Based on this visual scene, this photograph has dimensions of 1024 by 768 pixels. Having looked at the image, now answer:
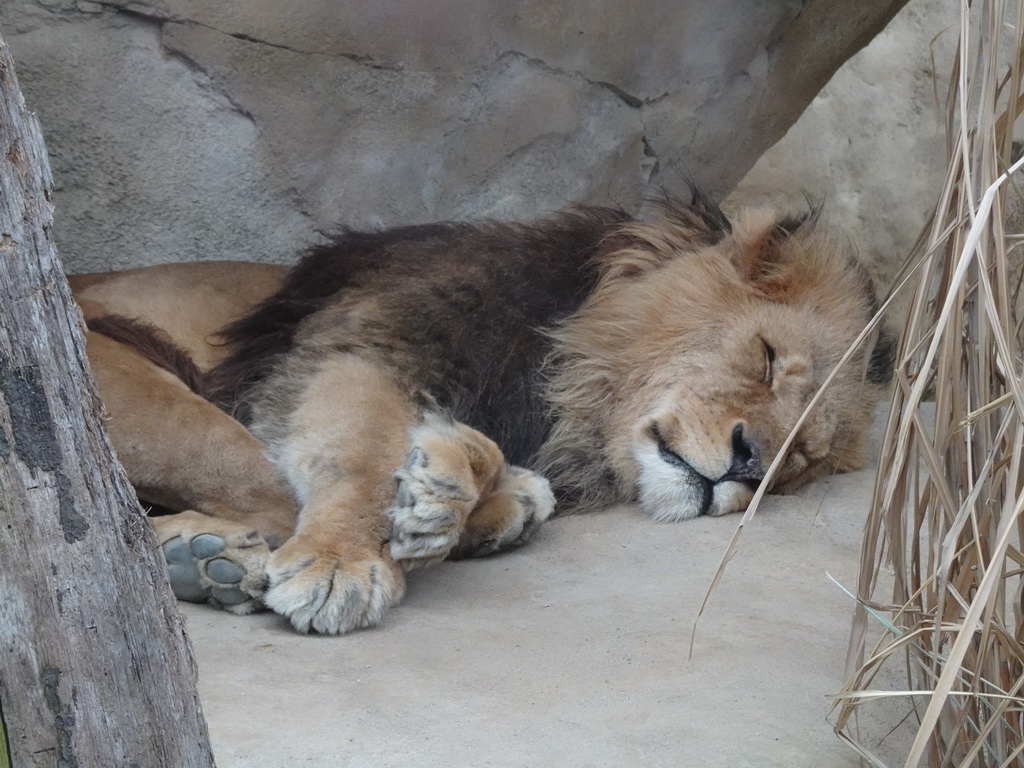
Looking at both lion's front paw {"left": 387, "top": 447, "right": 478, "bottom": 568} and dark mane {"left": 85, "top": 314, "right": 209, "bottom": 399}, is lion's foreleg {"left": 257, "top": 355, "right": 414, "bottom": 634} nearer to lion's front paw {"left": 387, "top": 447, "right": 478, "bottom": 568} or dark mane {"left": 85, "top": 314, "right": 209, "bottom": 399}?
lion's front paw {"left": 387, "top": 447, "right": 478, "bottom": 568}

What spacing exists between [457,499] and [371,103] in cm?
216

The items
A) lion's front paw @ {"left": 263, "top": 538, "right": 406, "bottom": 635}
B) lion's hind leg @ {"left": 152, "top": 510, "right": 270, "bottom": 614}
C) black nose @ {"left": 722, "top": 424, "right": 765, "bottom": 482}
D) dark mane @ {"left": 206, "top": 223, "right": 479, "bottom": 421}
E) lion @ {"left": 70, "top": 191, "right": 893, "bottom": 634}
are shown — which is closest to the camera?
lion's front paw @ {"left": 263, "top": 538, "right": 406, "bottom": 635}

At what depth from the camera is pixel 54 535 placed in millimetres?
1537

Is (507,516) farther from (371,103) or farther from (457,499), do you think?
(371,103)

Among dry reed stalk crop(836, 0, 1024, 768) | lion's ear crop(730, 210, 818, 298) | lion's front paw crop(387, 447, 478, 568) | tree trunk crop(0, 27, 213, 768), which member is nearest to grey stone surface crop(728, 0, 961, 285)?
lion's ear crop(730, 210, 818, 298)

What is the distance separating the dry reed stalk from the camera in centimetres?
187

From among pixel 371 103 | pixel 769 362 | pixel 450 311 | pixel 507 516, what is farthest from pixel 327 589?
pixel 371 103

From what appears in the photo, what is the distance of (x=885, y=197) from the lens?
6848 mm

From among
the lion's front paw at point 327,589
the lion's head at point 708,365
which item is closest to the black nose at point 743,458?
the lion's head at point 708,365

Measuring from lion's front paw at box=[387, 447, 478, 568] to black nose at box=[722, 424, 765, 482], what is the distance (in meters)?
0.91

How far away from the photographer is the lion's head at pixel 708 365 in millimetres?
3543

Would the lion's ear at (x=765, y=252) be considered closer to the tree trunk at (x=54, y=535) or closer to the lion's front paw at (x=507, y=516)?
the lion's front paw at (x=507, y=516)

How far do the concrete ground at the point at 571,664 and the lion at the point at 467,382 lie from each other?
0.55 feet

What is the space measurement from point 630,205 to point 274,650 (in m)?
3.18
